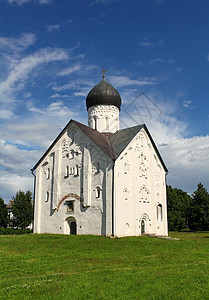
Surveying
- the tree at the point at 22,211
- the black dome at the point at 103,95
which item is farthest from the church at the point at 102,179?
the tree at the point at 22,211

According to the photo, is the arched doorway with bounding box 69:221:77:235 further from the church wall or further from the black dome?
the black dome

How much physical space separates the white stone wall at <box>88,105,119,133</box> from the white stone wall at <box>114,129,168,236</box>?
3.60 metres

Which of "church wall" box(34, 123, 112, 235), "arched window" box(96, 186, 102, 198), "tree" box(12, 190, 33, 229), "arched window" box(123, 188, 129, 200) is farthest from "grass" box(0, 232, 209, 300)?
"tree" box(12, 190, 33, 229)

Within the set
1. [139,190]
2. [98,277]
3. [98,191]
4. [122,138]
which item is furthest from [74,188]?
[98,277]

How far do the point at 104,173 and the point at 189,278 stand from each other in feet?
46.6

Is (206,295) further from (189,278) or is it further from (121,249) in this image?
(121,249)

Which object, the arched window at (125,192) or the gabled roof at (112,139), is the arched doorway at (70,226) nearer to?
the arched window at (125,192)

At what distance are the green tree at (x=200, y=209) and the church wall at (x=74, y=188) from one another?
65.9 feet

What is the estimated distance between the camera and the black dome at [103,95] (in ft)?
89.9

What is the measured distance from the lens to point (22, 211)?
3681 cm

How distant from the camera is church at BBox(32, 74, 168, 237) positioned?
20703 mm

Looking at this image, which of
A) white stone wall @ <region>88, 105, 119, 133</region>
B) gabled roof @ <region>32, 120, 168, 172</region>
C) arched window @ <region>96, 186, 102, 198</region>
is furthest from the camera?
white stone wall @ <region>88, 105, 119, 133</region>

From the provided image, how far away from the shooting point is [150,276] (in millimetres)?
7344

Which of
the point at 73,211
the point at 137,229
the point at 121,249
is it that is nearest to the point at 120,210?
the point at 137,229
